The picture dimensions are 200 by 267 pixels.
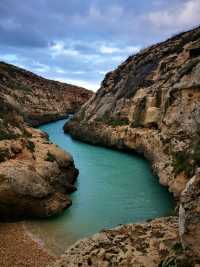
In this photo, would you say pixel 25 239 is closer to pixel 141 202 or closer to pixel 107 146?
pixel 141 202

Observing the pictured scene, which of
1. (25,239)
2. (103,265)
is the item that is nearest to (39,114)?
(25,239)

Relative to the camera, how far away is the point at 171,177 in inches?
1168

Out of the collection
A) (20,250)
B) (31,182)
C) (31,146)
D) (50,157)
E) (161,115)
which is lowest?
(20,250)

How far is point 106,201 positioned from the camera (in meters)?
28.2

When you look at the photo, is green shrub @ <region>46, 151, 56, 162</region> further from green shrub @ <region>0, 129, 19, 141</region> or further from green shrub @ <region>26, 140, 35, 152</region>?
green shrub @ <region>0, 129, 19, 141</region>

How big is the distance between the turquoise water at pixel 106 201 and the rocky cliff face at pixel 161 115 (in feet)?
4.83

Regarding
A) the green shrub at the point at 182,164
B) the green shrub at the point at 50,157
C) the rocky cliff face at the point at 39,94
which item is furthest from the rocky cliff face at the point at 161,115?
the rocky cliff face at the point at 39,94

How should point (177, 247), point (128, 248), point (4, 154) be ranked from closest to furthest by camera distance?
point (177, 247) → point (128, 248) → point (4, 154)

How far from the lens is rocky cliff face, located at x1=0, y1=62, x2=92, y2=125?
89.5 metres

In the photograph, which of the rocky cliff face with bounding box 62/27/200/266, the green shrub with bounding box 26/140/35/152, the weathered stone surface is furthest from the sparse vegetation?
the rocky cliff face with bounding box 62/27/200/266

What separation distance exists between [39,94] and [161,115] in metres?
62.1

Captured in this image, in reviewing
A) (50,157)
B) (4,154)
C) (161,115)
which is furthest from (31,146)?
(161,115)

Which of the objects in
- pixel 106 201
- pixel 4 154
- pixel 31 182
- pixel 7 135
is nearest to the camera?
pixel 31 182

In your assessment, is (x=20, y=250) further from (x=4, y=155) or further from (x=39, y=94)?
(x=39, y=94)
